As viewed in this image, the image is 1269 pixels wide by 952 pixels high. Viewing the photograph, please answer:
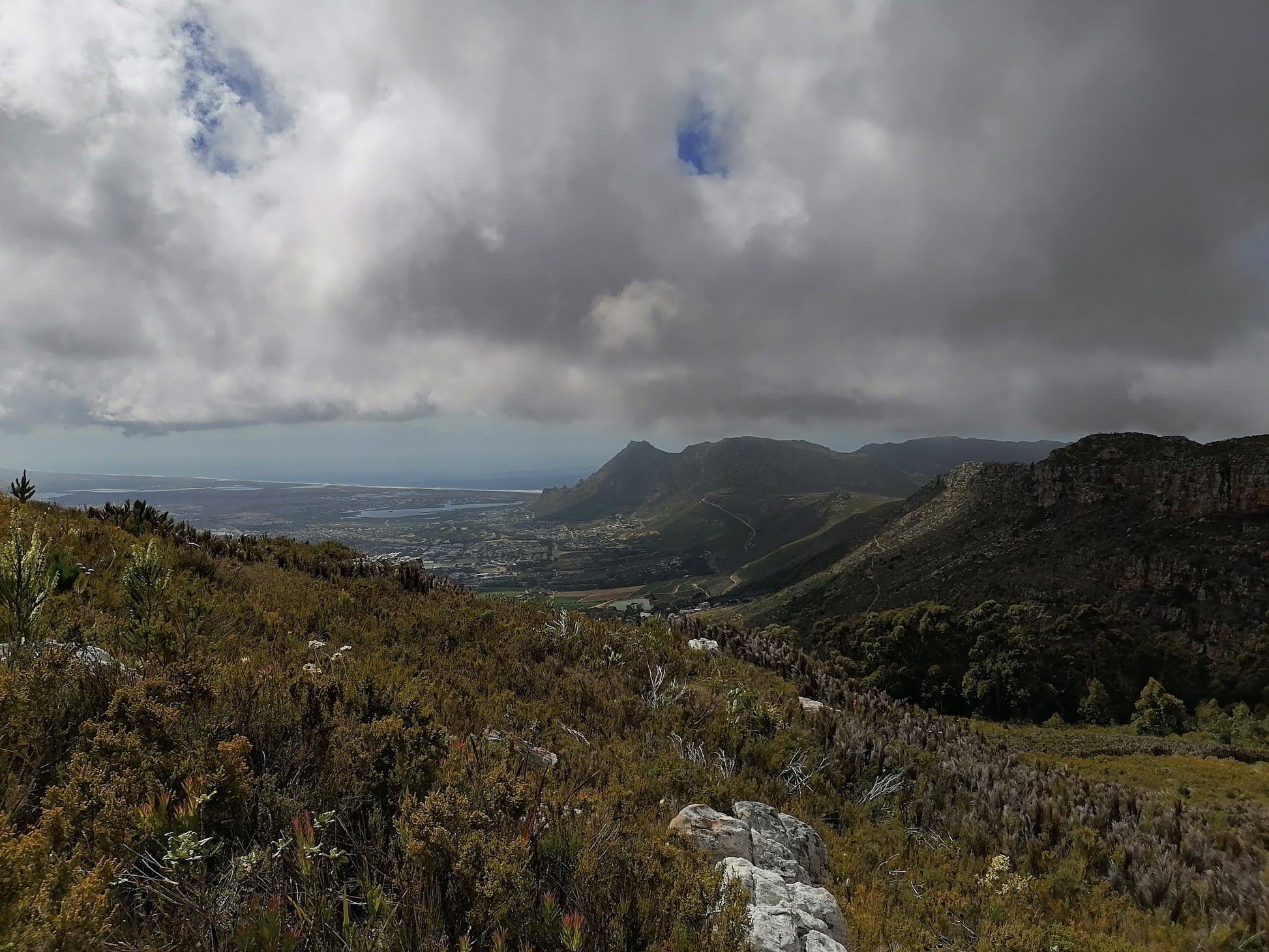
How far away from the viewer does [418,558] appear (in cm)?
1567

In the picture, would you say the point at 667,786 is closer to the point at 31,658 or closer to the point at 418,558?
the point at 31,658

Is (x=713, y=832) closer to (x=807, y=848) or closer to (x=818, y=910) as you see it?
(x=818, y=910)

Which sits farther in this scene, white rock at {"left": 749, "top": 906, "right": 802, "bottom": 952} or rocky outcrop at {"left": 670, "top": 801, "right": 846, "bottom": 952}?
rocky outcrop at {"left": 670, "top": 801, "right": 846, "bottom": 952}

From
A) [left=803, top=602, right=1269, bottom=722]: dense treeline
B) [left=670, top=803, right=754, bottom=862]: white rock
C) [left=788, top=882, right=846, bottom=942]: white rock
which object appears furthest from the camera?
[left=803, top=602, right=1269, bottom=722]: dense treeline

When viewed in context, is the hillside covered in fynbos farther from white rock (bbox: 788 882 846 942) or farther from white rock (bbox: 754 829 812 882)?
white rock (bbox: 754 829 812 882)

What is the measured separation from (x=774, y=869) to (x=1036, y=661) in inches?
2665

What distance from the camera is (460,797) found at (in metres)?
3.43

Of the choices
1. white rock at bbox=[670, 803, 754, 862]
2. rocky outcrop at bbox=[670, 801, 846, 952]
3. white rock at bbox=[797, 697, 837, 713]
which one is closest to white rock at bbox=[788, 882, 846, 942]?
rocky outcrop at bbox=[670, 801, 846, 952]

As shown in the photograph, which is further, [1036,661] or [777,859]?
[1036,661]

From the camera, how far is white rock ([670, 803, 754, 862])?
15.0ft

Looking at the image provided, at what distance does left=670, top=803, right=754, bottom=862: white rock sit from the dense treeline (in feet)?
183

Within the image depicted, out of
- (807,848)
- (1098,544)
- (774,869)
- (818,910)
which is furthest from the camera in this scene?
(1098,544)

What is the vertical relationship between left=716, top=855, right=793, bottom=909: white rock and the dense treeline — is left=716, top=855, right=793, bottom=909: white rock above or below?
above

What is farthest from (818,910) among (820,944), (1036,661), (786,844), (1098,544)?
(1098,544)
